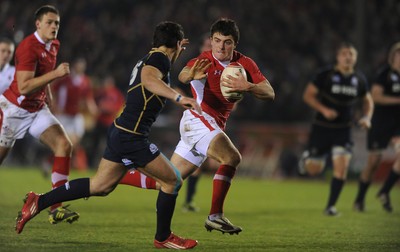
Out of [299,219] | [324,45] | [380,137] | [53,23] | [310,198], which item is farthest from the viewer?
[324,45]

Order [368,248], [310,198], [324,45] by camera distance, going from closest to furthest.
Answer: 1. [368,248]
2. [310,198]
3. [324,45]

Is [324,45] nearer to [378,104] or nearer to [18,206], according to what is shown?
[378,104]

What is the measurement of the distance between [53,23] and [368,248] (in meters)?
4.01

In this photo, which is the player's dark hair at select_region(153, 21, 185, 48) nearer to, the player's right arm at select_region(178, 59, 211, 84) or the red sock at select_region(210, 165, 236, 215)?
the player's right arm at select_region(178, 59, 211, 84)

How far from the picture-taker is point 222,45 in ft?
27.8

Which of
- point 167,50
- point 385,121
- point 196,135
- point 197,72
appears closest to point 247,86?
point 197,72

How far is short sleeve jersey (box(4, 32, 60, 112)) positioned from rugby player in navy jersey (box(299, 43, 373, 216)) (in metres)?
4.36

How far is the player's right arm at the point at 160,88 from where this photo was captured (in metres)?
6.90

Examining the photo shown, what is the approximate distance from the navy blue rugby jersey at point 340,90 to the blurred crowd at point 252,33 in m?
9.29

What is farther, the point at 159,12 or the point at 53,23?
the point at 159,12

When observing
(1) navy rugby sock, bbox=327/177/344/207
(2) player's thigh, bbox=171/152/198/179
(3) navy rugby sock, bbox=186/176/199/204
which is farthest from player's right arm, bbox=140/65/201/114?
(1) navy rugby sock, bbox=327/177/344/207

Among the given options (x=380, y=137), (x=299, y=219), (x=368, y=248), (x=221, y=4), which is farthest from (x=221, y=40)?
(x=221, y=4)

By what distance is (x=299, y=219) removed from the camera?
36.3 ft

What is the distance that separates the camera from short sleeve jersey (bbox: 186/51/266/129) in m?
8.58
